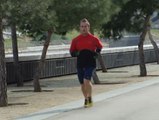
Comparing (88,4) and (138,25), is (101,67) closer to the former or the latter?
(138,25)

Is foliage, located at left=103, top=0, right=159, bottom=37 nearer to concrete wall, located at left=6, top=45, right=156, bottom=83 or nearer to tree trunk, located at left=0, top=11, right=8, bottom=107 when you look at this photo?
concrete wall, located at left=6, top=45, right=156, bottom=83

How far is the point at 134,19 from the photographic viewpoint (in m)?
25.3

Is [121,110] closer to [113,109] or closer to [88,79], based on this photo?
[113,109]

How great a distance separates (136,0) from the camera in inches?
949

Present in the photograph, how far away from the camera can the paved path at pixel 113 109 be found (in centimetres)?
1123

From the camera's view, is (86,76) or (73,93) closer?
(86,76)

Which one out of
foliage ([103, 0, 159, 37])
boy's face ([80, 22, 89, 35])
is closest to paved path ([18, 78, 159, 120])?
boy's face ([80, 22, 89, 35])

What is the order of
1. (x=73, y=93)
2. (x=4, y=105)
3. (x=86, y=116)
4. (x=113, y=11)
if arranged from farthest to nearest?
(x=113, y=11) < (x=73, y=93) < (x=4, y=105) < (x=86, y=116)

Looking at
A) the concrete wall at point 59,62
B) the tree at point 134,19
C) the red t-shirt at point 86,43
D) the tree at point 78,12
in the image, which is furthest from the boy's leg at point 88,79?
the tree at point 134,19

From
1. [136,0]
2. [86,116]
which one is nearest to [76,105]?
[86,116]

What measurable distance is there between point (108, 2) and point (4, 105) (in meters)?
6.62

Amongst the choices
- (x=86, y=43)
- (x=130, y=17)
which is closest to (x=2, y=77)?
(x=86, y=43)

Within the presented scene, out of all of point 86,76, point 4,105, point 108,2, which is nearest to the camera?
point 86,76

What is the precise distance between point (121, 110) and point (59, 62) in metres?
14.3
